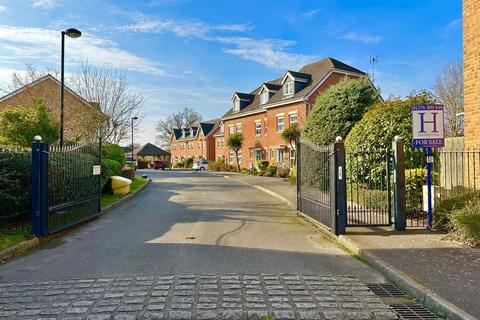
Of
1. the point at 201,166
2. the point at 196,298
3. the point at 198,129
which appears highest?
the point at 198,129

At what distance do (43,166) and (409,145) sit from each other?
10.6 meters

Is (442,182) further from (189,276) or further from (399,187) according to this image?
(189,276)

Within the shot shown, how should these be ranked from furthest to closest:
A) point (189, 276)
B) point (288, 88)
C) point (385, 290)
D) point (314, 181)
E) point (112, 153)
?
point (288, 88) < point (112, 153) < point (314, 181) < point (189, 276) < point (385, 290)

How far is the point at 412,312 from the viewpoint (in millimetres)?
4547

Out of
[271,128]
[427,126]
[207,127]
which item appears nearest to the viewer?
[427,126]

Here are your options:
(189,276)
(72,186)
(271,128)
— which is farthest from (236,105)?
(189,276)

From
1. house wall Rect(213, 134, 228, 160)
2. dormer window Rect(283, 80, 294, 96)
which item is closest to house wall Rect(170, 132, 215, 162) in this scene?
house wall Rect(213, 134, 228, 160)

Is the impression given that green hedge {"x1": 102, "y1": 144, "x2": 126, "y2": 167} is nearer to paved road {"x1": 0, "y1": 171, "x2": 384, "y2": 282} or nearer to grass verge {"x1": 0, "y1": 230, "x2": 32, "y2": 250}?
paved road {"x1": 0, "y1": 171, "x2": 384, "y2": 282}

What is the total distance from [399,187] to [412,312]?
478 centimetres

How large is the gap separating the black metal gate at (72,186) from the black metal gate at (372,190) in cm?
707

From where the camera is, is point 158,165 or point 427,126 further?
point 158,165

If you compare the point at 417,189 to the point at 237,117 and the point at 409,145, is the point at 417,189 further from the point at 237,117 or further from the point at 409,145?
the point at 237,117

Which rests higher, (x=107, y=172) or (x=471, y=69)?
(x=471, y=69)

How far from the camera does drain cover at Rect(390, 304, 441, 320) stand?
4406 millimetres
